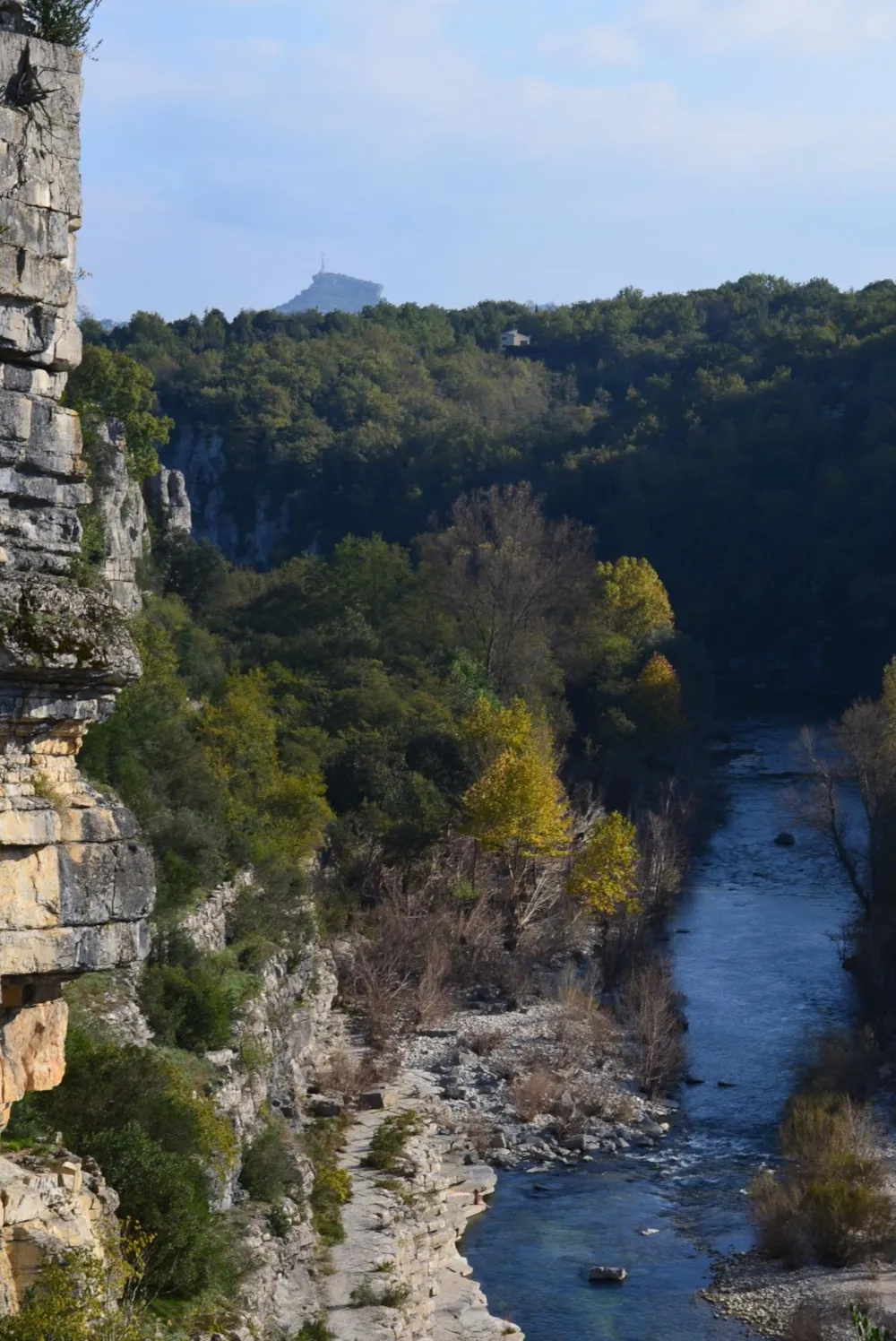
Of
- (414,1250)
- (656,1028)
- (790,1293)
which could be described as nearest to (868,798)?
(656,1028)

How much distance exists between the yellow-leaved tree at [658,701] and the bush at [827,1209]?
88.2 feet

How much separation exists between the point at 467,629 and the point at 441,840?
15.0 metres

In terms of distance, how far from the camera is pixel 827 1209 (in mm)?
25750

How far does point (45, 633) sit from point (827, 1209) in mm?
19868

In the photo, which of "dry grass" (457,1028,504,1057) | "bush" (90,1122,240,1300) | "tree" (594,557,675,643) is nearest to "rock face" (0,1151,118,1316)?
"bush" (90,1122,240,1300)

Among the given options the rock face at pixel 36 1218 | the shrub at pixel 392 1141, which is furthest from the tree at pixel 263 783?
the rock face at pixel 36 1218

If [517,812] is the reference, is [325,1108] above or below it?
below

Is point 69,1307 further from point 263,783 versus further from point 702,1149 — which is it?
point 263,783

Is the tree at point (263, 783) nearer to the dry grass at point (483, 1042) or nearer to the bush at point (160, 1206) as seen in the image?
the dry grass at point (483, 1042)

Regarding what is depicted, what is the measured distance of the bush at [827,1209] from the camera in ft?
84.2

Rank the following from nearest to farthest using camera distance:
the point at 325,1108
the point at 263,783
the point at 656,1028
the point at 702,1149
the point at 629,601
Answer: the point at 702,1149, the point at 325,1108, the point at 656,1028, the point at 263,783, the point at 629,601

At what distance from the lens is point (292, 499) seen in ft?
282

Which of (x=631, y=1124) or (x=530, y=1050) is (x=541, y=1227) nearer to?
(x=631, y=1124)

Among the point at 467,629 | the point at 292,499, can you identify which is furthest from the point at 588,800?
the point at 292,499
